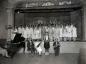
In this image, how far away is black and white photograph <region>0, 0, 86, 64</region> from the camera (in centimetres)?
131

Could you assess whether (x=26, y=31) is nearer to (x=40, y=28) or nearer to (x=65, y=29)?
(x=40, y=28)

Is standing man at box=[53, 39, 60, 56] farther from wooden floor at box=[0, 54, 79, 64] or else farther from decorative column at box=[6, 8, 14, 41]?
decorative column at box=[6, 8, 14, 41]

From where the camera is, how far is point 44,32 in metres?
1.31

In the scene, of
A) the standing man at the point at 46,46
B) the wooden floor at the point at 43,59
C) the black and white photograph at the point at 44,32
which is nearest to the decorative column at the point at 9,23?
the black and white photograph at the point at 44,32

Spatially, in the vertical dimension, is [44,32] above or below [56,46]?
above

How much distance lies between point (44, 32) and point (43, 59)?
0.90ft

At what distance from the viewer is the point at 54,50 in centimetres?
134

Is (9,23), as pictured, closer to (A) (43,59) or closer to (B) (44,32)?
(B) (44,32)

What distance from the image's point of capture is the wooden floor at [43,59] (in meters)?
1.34

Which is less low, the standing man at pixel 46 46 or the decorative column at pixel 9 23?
the decorative column at pixel 9 23

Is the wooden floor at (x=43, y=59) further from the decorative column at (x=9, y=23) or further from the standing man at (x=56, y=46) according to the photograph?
the decorative column at (x=9, y=23)

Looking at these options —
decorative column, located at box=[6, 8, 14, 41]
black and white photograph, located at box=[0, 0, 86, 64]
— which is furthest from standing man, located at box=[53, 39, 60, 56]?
decorative column, located at box=[6, 8, 14, 41]

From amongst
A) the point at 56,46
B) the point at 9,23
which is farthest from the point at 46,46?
the point at 9,23

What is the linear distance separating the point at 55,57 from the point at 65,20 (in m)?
0.38
